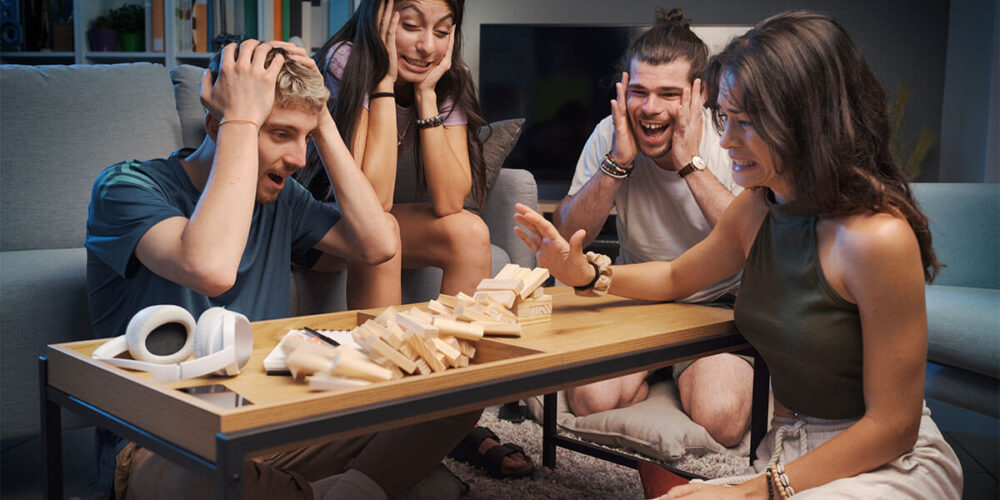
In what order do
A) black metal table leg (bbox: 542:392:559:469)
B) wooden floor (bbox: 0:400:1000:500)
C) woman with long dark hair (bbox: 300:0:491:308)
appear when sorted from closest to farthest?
wooden floor (bbox: 0:400:1000:500)
black metal table leg (bbox: 542:392:559:469)
woman with long dark hair (bbox: 300:0:491:308)

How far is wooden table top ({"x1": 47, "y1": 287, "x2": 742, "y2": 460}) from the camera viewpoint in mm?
840

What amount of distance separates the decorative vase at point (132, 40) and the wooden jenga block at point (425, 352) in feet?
12.7

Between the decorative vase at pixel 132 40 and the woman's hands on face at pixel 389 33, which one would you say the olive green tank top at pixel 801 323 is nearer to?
the woman's hands on face at pixel 389 33

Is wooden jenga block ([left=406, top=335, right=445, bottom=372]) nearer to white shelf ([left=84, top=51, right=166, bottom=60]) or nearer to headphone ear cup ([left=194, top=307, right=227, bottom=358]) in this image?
headphone ear cup ([left=194, top=307, right=227, bottom=358])

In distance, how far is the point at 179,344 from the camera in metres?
1.06

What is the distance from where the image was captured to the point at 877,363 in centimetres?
108

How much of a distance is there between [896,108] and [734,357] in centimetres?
320

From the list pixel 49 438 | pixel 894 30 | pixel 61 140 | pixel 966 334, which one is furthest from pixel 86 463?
pixel 894 30

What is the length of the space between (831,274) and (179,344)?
837mm

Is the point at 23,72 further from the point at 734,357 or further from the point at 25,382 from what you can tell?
the point at 734,357

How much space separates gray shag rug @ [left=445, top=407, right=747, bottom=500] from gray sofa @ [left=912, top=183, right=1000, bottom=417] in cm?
53

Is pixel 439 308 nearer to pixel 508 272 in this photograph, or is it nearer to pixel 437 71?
pixel 508 272

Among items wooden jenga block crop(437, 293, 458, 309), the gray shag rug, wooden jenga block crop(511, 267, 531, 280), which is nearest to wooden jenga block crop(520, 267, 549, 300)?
wooden jenga block crop(511, 267, 531, 280)

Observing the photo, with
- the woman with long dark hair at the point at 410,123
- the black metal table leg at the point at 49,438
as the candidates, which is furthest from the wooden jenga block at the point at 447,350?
the woman with long dark hair at the point at 410,123
